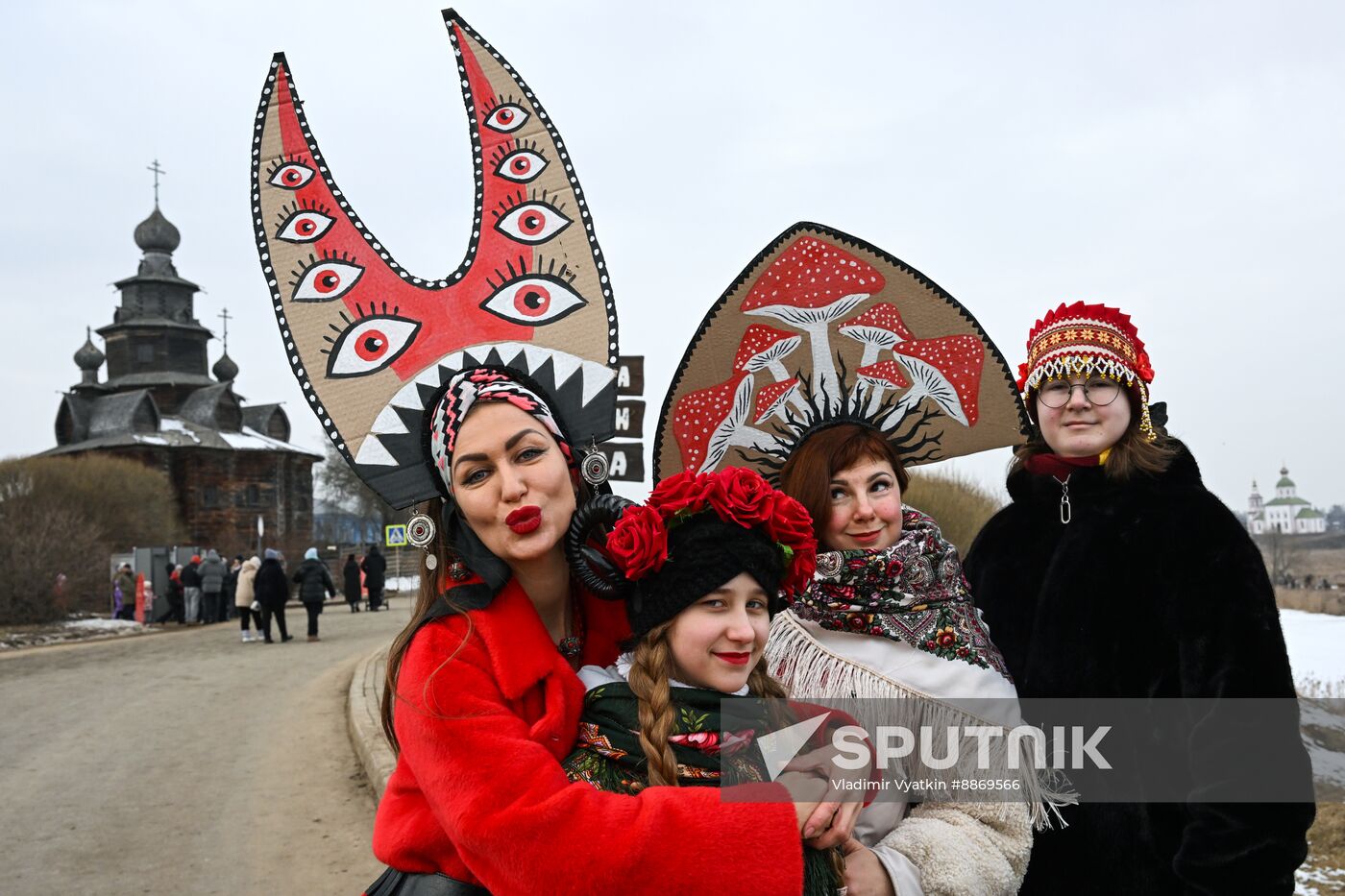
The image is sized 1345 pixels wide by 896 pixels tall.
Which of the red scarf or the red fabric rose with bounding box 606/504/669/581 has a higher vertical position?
the red scarf

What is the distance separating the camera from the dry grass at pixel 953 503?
13000mm

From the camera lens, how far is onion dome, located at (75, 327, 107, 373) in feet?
162

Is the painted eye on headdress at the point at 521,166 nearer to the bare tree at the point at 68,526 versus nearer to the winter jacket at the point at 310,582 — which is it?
the winter jacket at the point at 310,582

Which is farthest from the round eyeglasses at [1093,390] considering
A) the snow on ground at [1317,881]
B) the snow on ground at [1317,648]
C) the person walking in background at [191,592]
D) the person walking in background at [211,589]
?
the person walking in background at [191,592]

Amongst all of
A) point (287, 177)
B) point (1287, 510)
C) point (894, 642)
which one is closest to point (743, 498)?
point (894, 642)

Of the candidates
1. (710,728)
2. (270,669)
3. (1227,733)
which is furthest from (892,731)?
(270,669)

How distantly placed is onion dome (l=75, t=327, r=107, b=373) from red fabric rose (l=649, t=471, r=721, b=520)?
5506cm

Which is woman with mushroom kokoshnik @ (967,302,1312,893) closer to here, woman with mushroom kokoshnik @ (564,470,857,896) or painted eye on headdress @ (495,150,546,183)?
woman with mushroom kokoshnik @ (564,470,857,896)

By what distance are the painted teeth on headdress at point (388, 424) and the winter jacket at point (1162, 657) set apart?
172 centimetres

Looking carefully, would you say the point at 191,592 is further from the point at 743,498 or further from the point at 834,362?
the point at 743,498

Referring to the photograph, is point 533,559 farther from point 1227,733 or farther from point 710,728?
point 1227,733

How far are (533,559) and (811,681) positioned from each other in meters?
0.72

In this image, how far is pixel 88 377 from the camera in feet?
162

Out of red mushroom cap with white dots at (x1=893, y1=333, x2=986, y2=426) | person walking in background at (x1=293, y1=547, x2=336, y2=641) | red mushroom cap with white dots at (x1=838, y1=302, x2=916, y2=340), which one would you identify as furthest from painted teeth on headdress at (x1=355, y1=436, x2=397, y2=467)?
person walking in background at (x1=293, y1=547, x2=336, y2=641)
